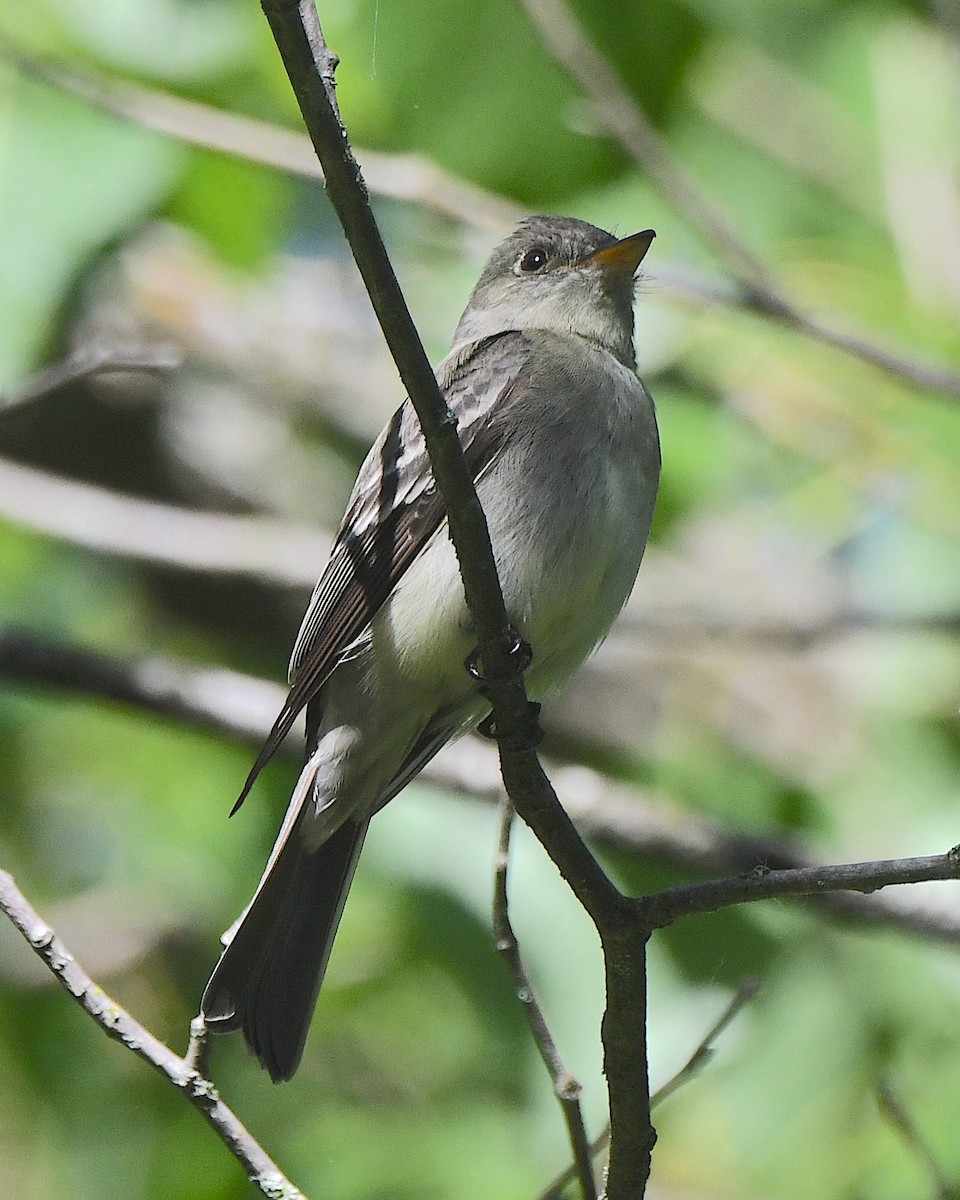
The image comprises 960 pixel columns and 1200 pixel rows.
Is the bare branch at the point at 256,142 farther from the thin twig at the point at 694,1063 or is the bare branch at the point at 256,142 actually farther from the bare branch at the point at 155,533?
the thin twig at the point at 694,1063

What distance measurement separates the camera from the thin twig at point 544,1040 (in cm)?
295

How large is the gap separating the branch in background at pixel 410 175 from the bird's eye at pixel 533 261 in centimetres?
24

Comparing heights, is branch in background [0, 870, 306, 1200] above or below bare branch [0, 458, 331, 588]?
below

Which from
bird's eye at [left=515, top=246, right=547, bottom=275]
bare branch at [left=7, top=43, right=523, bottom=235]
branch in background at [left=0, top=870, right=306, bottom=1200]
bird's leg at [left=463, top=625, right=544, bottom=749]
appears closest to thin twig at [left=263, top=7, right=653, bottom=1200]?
bird's leg at [left=463, top=625, right=544, bottom=749]

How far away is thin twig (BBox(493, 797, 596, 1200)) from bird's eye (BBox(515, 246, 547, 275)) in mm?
2387

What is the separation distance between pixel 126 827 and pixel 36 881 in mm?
402

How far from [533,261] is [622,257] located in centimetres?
45

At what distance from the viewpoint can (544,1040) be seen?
3.11 m

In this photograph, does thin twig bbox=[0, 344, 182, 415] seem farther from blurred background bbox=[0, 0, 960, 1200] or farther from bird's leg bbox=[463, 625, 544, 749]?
bird's leg bbox=[463, 625, 544, 749]

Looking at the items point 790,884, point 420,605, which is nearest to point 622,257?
point 420,605

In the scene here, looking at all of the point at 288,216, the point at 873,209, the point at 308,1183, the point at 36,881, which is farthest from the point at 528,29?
the point at 36,881

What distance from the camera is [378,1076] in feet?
18.9

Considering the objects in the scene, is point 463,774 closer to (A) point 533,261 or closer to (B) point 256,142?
(A) point 533,261

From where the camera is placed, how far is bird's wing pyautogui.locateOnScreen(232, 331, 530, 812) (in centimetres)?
400
